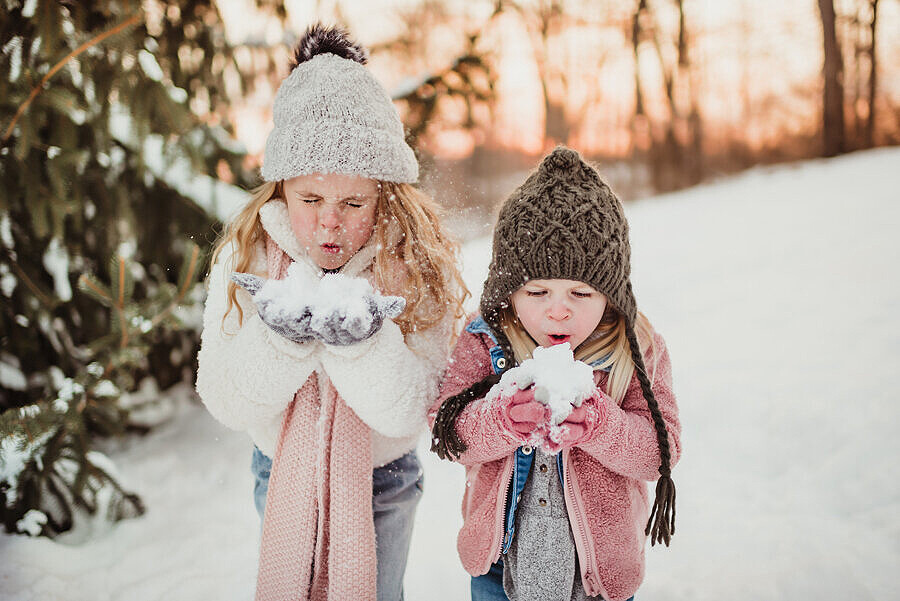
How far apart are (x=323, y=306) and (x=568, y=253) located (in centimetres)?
60

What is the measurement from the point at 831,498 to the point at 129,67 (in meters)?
3.79

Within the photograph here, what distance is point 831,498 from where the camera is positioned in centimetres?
289

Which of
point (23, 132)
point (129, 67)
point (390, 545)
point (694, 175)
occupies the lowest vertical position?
point (390, 545)

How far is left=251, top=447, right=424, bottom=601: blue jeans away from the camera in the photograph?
5.92ft

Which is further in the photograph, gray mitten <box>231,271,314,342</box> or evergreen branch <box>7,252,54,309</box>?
evergreen branch <box>7,252,54,309</box>

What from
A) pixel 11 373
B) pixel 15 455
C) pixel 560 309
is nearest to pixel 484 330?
pixel 560 309

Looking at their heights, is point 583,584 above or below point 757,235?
below

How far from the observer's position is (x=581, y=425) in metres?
1.28

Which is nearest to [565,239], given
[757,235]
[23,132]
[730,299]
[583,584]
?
[583,584]

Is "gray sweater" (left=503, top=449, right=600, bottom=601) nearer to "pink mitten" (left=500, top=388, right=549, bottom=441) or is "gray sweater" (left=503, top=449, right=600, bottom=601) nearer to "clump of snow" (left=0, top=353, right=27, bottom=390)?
"pink mitten" (left=500, top=388, right=549, bottom=441)

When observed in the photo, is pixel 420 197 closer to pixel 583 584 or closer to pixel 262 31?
pixel 583 584

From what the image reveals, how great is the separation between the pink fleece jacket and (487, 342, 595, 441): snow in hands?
0.32 ft

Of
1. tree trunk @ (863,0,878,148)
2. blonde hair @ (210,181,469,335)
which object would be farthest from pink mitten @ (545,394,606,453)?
tree trunk @ (863,0,878,148)

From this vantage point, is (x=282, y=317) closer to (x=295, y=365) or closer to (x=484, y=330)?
(x=295, y=365)
